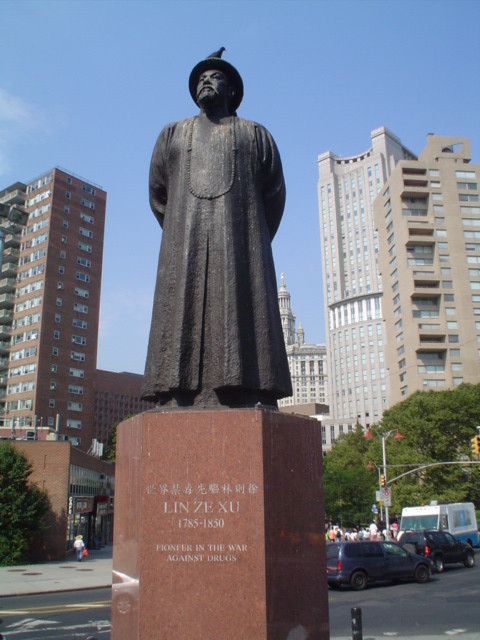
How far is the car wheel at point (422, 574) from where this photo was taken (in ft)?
67.6

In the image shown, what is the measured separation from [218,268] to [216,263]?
0.07m

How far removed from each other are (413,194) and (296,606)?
239ft

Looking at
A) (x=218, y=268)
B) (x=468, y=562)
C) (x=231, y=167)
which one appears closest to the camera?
(x=218, y=268)

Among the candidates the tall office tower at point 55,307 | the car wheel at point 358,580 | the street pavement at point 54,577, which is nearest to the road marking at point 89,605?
the street pavement at point 54,577

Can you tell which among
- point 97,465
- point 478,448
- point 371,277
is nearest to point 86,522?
point 97,465

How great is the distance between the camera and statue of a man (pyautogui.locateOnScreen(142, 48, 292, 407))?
6.16m

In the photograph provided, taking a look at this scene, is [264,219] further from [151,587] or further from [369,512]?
[369,512]

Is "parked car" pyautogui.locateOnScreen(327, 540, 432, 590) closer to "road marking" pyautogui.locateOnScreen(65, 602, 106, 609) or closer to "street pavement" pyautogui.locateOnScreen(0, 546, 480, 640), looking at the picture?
"road marking" pyautogui.locateOnScreen(65, 602, 106, 609)

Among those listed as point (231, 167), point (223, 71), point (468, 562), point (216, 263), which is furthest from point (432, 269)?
point (216, 263)

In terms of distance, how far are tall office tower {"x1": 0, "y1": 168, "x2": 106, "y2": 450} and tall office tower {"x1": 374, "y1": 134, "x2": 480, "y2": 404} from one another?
39.1m

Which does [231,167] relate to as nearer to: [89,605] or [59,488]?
[89,605]

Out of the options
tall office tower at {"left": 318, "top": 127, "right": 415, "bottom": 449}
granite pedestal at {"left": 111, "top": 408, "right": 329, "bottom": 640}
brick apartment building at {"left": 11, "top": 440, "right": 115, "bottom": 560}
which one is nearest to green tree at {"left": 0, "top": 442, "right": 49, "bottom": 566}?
brick apartment building at {"left": 11, "top": 440, "right": 115, "bottom": 560}

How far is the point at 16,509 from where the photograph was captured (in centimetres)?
2977

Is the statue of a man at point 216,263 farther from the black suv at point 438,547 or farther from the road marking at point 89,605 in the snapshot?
the black suv at point 438,547
